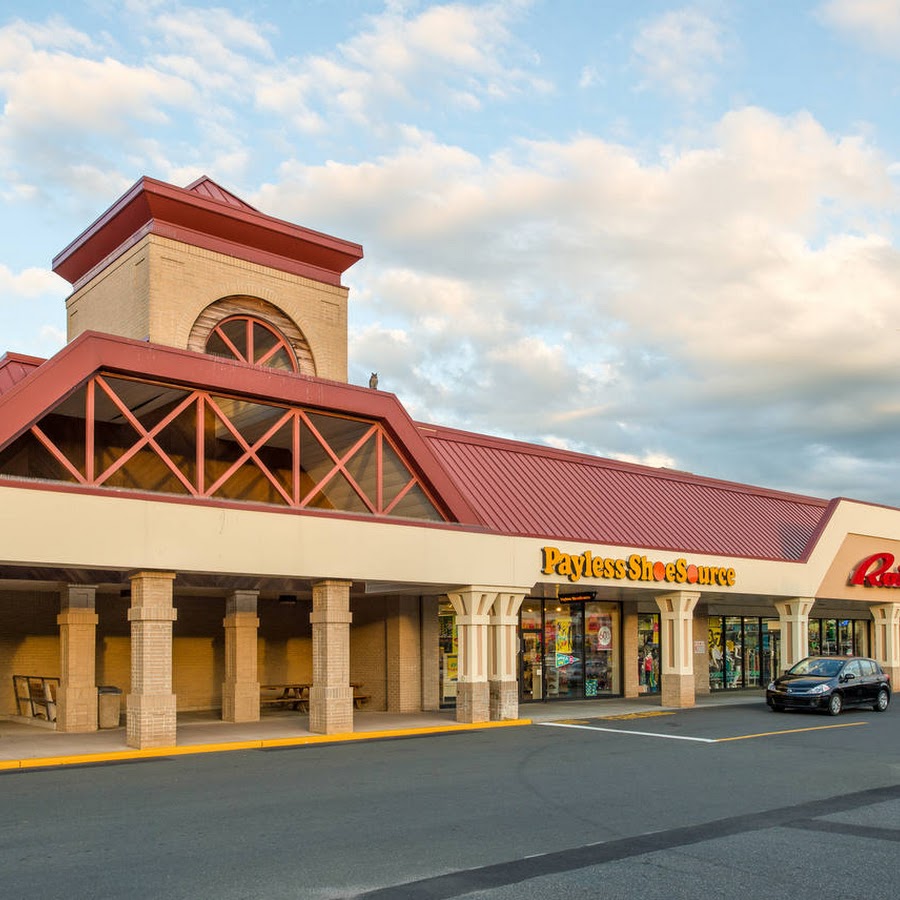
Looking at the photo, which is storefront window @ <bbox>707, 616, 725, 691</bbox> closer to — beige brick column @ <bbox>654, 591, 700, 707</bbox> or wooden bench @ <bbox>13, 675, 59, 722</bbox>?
beige brick column @ <bbox>654, 591, 700, 707</bbox>

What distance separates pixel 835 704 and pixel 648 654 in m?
8.39

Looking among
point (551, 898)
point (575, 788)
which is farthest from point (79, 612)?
point (551, 898)

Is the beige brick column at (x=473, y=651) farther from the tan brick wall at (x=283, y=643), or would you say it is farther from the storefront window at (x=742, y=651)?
the storefront window at (x=742, y=651)

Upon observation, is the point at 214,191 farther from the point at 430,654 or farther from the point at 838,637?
the point at 838,637

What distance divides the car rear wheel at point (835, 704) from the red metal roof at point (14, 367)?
20199 millimetres

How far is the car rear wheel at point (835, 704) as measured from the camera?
1030 inches

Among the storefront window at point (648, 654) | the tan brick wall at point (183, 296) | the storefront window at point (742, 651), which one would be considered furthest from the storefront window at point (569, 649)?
the tan brick wall at point (183, 296)

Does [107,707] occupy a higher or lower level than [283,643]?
lower

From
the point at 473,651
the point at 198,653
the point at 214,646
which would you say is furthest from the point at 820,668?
the point at 198,653

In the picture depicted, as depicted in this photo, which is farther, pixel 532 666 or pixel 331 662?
pixel 532 666

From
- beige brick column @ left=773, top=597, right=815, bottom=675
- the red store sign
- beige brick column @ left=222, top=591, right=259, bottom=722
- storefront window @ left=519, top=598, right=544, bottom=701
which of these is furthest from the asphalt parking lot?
the red store sign

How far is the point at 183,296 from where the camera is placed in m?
25.4

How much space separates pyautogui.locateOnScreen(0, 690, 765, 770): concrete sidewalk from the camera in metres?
17.5

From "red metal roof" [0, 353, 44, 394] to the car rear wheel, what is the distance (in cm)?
2020
